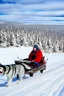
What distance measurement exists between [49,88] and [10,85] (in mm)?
1570

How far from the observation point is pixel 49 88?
952 cm

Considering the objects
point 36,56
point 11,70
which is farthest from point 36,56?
point 11,70

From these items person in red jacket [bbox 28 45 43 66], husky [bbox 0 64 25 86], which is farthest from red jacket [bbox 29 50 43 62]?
husky [bbox 0 64 25 86]

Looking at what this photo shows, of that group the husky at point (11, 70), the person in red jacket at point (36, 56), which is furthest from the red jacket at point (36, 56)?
the husky at point (11, 70)

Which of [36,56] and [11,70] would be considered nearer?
[11,70]

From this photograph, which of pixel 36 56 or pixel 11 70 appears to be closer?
pixel 11 70

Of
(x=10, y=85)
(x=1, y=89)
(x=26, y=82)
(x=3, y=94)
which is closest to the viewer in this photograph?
(x=3, y=94)

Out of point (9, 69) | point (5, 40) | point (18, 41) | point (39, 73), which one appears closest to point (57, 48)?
point (18, 41)

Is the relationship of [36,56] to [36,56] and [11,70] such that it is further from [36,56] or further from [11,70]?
[11,70]

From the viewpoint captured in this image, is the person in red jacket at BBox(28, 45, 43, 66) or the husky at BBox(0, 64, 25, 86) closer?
the husky at BBox(0, 64, 25, 86)

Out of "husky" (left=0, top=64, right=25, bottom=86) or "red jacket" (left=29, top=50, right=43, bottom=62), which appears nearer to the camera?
"husky" (left=0, top=64, right=25, bottom=86)

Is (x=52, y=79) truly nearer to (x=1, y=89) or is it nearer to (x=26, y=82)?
(x=26, y=82)

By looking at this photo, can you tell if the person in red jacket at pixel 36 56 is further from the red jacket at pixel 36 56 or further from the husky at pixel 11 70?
the husky at pixel 11 70

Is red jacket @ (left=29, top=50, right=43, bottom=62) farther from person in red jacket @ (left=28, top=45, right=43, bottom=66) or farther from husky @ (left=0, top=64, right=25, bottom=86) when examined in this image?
husky @ (left=0, top=64, right=25, bottom=86)
